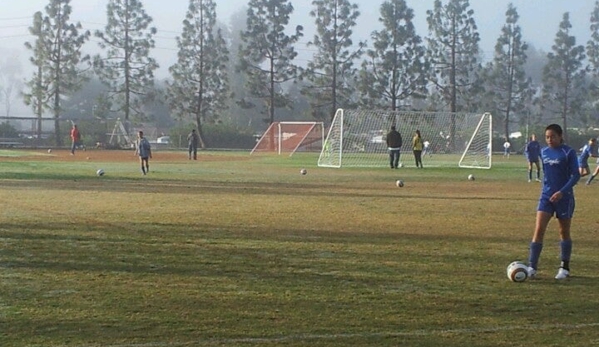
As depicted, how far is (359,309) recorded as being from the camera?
350 inches

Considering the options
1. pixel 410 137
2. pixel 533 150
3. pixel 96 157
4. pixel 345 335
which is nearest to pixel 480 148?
pixel 410 137

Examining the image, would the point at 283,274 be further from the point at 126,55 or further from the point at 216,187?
the point at 126,55

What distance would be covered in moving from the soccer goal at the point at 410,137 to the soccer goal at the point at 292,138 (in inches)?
653

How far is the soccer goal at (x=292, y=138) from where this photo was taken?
66375 millimetres

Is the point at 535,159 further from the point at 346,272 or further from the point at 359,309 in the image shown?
the point at 359,309

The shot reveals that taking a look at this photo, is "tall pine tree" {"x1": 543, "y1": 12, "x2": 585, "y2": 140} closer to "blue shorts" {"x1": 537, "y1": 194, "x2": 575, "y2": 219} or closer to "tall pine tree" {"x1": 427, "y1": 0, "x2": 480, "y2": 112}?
"tall pine tree" {"x1": 427, "y1": 0, "x2": 480, "y2": 112}

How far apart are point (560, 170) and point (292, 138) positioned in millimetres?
56454

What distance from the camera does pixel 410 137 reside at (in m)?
48.4

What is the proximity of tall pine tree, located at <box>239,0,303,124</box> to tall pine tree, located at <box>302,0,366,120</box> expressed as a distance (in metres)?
1.93

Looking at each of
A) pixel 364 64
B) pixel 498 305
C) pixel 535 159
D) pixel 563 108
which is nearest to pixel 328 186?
pixel 535 159

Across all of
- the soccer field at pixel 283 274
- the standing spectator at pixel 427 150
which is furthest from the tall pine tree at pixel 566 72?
the soccer field at pixel 283 274

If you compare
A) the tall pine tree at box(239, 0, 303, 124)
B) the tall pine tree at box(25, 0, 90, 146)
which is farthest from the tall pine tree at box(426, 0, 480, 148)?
the tall pine tree at box(25, 0, 90, 146)

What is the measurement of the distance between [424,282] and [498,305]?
56.0 inches

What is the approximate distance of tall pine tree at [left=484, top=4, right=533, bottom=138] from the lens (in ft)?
295
